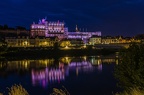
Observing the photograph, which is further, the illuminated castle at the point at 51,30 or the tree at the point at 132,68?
the illuminated castle at the point at 51,30

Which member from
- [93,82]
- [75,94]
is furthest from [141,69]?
[93,82]

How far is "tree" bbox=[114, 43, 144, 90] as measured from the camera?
7.64 meters

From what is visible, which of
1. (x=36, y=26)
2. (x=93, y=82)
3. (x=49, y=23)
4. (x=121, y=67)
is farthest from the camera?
(x=49, y=23)

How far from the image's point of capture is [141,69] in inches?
298

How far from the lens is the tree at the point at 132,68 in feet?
25.1

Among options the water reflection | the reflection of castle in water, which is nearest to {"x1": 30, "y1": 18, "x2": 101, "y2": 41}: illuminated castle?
the water reflection

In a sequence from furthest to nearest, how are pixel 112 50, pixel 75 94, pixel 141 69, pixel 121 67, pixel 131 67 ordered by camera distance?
pixel 112 50 → pixel 75 94 → pixel 121 67 → pixel 131 67 → pixel 141 69

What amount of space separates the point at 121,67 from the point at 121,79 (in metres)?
0.38

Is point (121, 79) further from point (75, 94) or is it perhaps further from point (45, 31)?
point (45, 31)

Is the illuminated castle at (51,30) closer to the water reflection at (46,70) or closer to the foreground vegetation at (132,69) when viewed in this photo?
the water reflection at (46,70)

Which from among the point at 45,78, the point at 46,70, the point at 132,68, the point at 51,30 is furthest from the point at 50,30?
the point at 132,68

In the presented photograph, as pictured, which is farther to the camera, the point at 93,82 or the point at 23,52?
the point at 23,52

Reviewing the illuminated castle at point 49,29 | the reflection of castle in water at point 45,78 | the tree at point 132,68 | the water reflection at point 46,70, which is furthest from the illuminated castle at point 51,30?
the tree at point 132,68

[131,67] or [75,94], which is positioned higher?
[131,67]
